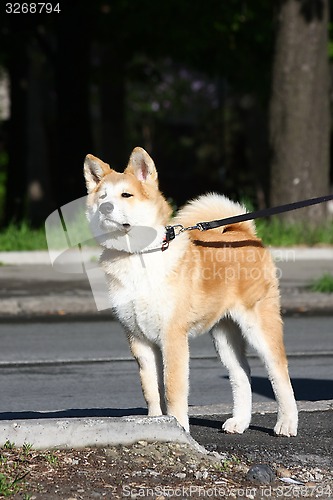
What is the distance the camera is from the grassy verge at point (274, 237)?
15.0 m

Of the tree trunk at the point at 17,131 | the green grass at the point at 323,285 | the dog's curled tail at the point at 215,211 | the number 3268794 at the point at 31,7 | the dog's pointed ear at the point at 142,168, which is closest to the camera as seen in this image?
the dog's pointed ear at the point at 142,168

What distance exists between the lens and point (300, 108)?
625 inches

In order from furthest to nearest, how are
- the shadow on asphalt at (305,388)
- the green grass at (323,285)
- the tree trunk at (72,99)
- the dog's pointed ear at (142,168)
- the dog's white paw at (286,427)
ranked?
the tree trunk at (72,99), the green grass at (323,285), the shadow on asphalt at (305,388), the dog's white paw at (286,427), the dog's pointed ear at (142,168)

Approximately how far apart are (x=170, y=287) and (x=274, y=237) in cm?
963

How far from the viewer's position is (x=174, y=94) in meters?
36.3

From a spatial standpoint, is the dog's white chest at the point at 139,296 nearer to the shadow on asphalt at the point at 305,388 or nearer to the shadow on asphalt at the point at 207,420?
the shadow on asphalt at the point at 207,420

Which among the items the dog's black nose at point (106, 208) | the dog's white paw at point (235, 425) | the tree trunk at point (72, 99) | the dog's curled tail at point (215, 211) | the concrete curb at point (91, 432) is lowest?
the dog's white paw at point (235, 425)

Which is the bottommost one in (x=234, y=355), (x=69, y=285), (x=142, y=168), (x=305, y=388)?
(x=305, y=388)

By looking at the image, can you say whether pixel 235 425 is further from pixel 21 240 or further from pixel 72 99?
pixel 72 99

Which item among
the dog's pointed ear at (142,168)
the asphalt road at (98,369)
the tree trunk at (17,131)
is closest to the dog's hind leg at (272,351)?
the dog's pointed ear at (142,168)

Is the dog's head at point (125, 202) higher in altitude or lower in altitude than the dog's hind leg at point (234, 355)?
higher

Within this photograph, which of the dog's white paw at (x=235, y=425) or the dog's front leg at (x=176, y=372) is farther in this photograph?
the dog's white paw at (x=235, y=425)

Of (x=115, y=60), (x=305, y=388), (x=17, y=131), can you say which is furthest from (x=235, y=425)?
(x=115, y=60)

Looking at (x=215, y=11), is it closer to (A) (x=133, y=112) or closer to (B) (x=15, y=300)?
(B) (x=15, y=300)
